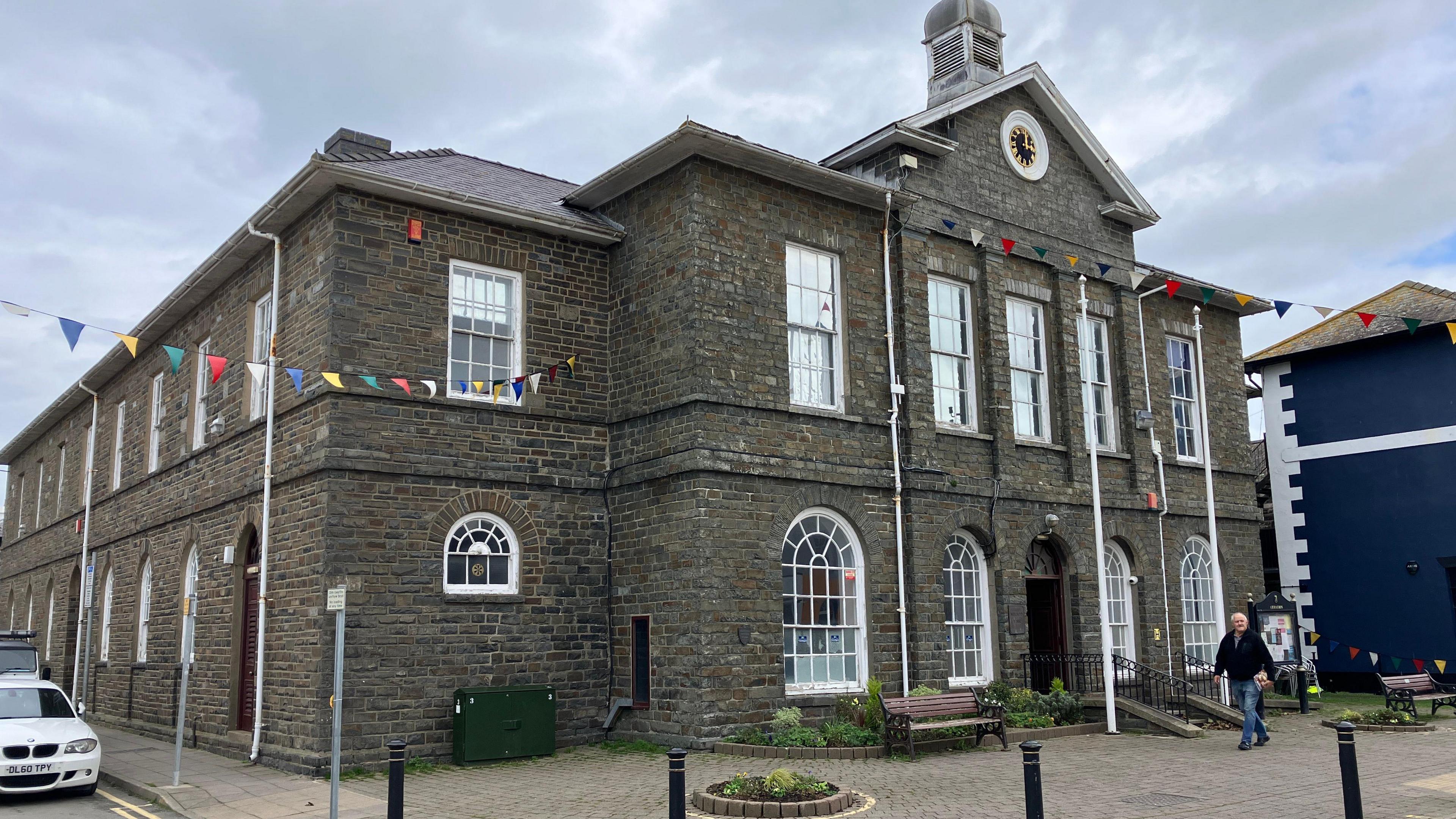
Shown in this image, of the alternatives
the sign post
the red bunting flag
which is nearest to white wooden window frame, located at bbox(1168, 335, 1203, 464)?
the red bunting flag

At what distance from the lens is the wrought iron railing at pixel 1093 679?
17.5 meters

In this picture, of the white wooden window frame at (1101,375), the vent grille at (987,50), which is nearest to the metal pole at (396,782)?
the white wooden window frame at (1101,375)

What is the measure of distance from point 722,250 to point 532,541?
185 inches

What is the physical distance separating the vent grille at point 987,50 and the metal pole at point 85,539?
20.0 meters

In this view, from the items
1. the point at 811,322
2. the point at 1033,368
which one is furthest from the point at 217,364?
the point at 1033,368

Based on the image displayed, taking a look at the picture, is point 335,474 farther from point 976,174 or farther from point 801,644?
point 976,174

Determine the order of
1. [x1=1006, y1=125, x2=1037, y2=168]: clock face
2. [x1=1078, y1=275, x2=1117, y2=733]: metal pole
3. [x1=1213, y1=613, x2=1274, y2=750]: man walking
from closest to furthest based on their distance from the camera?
[x1=1213, y1=613, x2=1274, y2=750]: man walking
[x1=1078, y1=275, x2=1117, y2=733]: metal pole
[x1=1006, y1=125, x2=1037, y2=168]: clock face

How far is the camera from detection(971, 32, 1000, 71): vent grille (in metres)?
20.9

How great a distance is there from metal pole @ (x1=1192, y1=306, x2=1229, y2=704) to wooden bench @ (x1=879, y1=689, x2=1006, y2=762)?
704cm

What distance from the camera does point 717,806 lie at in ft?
33.3

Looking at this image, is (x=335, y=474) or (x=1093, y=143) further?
(x=1093, y=143)

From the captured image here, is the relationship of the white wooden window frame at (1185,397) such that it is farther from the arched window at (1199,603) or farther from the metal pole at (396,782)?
the metal pole at (396,782)

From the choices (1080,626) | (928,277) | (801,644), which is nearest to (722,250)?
(928,277)

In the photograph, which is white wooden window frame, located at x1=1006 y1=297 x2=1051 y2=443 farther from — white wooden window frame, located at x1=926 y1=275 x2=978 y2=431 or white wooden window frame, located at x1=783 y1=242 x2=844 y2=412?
white wooden window frame, located at x1=783 y1=242 x2=844 y2=412
